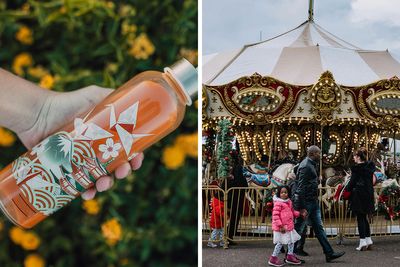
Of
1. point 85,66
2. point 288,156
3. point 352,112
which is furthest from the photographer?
point 288,156

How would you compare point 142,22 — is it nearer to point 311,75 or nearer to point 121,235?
point 121,235

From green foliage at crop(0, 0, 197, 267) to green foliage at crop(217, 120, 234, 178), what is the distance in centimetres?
253

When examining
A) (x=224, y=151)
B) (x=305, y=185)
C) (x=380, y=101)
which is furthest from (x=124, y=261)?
(x=380, y=101)

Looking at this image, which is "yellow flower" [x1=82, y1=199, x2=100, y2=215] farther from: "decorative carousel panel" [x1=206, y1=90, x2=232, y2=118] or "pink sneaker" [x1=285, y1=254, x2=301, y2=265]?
"decorative carousel panel" [x1=206, y1=90, x2=232, y2=118]

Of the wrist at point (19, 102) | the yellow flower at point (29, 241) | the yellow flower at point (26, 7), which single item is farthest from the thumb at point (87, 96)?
the yellow flower at point (29, 241)

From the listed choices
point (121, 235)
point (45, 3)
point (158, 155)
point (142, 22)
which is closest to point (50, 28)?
point (45, 3)

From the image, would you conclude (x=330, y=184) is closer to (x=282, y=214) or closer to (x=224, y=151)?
(x=224, y=151)

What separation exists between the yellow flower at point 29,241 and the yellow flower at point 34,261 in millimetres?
44

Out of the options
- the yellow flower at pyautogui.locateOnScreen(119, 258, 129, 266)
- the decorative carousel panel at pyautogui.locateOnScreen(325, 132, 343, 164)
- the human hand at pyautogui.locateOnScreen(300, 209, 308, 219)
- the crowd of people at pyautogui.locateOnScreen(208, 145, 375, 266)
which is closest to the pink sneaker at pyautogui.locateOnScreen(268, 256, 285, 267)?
the crowd of people at pyautogui.locateOnScreen(208, 145, 375, 266)

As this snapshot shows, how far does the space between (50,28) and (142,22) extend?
40 cm

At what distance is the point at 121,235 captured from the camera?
2.30 m

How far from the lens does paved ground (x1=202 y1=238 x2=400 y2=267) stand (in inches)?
165

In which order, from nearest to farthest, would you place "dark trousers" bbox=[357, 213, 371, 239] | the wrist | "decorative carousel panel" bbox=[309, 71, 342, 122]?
the wrist → "dark trousers" bbox=[357, 213, 371, 239] → "decorative carousel panel" bbox=[309, 71, 342, 122]

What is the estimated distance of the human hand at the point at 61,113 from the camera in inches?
81.3
